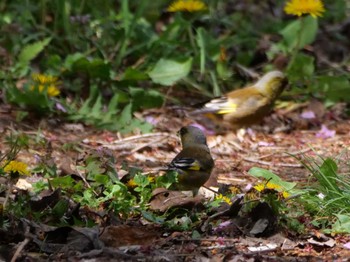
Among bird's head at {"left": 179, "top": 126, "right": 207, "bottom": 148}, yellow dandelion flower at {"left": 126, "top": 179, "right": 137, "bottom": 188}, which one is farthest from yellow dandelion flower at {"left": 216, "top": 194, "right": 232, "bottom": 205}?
bird's head at {"left": 179, "top": 126, "right": 207, "bottom": 148}

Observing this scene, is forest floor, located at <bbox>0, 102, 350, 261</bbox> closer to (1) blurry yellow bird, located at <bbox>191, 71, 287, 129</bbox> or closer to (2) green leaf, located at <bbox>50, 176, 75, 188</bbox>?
(1) blurry yellow bird, located at <bbox>191, 71, 287, 129</bbox>

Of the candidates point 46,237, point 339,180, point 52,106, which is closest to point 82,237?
point 46,237

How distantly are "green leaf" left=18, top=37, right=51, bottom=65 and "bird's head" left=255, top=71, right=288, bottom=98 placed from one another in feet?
6.02

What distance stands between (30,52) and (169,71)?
1.16 m

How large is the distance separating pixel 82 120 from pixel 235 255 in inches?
121

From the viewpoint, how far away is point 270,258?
4.07 meters

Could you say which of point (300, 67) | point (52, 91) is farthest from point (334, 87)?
point (52, 91)

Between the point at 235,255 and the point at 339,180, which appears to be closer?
the point at 235,255

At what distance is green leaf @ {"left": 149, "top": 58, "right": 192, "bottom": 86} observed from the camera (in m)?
7.25

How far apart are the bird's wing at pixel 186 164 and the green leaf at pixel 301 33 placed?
10.1 feet

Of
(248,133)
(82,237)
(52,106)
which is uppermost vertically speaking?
(82,237)

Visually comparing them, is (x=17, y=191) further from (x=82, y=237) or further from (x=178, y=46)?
(x=178, y=46)

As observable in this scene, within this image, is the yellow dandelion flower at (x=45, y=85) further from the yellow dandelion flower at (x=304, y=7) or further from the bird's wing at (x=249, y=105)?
the yellow dandelion flower at (x=304, y=7)

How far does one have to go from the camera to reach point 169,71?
7328mm
